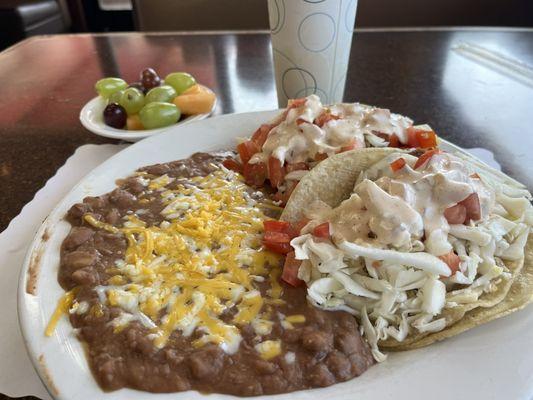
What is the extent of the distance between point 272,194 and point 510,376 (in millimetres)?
1079

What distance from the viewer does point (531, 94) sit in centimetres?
294

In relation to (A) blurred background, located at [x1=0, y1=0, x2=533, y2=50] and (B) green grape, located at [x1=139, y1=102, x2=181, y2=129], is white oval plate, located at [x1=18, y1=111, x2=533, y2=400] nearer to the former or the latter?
(B) green grape, located at [x1=139, y1=102, x2=181, y2=129]

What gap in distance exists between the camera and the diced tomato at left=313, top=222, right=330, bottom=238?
1446 mm

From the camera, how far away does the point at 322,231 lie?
145 centimetres

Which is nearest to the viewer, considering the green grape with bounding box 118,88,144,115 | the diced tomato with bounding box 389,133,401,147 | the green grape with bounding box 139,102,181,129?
the diced tomato with bounding box 389,133,401,147

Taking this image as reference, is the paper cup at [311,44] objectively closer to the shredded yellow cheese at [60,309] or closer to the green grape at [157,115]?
the green grape at [157,115]

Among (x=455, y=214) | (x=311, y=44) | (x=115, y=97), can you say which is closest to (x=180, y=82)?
(x=115, y=97)

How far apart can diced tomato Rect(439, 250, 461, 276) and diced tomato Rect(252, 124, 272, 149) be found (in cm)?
96

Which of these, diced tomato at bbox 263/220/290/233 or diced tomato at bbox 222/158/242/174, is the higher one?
diced tomato at bbox 263/220/290/233

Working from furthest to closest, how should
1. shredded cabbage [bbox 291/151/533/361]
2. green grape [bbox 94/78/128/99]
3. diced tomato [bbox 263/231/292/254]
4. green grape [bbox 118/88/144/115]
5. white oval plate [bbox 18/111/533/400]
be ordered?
green grape [bbox 94/78/128/99], green grape [bbox 118/88/144/115], diced tomato [bbox 263/231/292/254], shredded cabbage [bbox 291/151/533/361], white oval plate [bbox 18/111/533/400]

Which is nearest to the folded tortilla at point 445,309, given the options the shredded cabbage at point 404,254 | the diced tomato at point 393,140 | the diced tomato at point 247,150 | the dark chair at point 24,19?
the shredded cabbage at point 404,254

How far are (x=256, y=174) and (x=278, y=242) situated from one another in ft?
1.71

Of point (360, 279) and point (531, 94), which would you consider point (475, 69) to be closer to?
point (531, 94)

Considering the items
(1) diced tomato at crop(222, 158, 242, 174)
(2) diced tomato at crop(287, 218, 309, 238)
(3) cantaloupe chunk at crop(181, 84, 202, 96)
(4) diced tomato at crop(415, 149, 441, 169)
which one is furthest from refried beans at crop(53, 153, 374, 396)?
(3) cantaloupe chunk at crop(181, 84, 202, 96)
